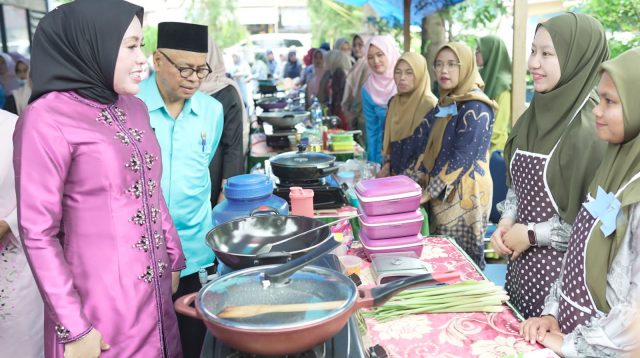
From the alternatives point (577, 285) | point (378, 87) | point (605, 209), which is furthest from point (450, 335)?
point (378, 87)

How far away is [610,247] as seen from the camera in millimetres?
1364

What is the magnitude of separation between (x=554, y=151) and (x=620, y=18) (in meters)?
4.76

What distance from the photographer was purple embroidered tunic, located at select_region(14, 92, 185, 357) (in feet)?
4.06

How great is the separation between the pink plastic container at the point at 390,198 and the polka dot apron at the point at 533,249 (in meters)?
0.42

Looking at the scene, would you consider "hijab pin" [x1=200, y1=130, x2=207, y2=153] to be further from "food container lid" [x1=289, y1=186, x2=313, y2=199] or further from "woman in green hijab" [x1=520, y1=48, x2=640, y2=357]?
"woman in green hijab" [x1=520, y1=48, x2=640, y2=357]

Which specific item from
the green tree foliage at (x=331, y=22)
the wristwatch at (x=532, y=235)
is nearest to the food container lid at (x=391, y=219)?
the wristwatch at (x=532, y=235)

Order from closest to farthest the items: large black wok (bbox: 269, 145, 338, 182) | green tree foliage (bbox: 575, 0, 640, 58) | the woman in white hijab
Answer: large black wok (bbox: 269, 145, 338, 182), the woman in white hijab, green tree foliage (bbox: 575, 0, 640, 58)

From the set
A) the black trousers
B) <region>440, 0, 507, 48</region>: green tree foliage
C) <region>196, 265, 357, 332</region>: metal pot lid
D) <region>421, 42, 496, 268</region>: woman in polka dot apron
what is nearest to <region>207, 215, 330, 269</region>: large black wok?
<region>196, 265, 357, 332</region>: metal pot lid

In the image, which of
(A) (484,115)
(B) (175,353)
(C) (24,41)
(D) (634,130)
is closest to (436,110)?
(A) (484,115)

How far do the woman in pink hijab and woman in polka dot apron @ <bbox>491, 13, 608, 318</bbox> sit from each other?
318cm

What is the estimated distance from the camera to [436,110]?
11.2 feet

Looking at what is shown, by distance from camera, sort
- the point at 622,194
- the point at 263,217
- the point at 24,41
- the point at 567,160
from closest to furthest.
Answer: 1. the point at 622,194
2. the point at 263,217
3. the point at 567,160
4. the point at 24,41

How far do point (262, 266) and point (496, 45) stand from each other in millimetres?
4610

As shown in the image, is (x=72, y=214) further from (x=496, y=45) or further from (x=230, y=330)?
(x=496, y=45)
